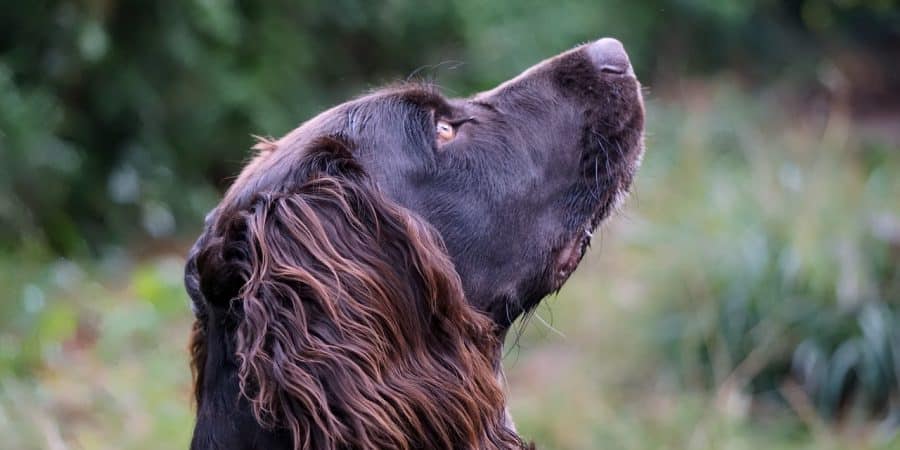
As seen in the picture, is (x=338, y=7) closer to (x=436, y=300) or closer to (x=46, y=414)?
(x=46, y=414)

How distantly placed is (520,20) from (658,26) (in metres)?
2.41

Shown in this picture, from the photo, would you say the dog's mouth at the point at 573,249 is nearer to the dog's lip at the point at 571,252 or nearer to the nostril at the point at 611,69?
the dog's lip at the point at 571,252

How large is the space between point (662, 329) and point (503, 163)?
263 cm

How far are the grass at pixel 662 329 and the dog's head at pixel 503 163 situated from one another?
1218 mm

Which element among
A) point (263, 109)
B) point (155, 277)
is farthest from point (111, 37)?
point (155, 277)

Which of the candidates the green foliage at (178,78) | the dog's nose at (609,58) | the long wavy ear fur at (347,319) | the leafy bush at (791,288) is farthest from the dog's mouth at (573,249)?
the green foliage at (178,78)

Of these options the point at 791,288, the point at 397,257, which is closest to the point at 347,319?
the point at 397,257

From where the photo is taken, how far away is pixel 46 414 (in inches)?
181

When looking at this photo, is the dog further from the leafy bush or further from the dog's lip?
the leafy bush

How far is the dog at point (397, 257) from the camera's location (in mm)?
2393

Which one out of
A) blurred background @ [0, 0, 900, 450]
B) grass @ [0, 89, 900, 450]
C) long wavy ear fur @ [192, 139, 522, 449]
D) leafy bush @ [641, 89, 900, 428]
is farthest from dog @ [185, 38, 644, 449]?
leafy bush @ [641, 89, 900, 428]

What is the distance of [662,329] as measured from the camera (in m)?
5.32

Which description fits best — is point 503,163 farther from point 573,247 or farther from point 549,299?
point 549,299

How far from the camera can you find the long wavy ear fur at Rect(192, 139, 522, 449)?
237 centimetres
